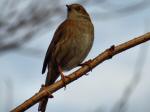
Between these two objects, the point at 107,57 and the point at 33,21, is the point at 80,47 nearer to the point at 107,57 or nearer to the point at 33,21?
the point at 33,21

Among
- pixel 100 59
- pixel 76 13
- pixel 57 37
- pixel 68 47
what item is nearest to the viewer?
pixel 100 59

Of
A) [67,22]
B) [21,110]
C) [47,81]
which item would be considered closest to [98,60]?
[21,110]

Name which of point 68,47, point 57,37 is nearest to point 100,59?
point 68,47

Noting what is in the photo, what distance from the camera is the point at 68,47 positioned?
5199 mm

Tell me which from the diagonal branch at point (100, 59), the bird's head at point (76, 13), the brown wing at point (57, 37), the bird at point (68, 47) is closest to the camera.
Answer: the diagonal branch at point (100, 59)

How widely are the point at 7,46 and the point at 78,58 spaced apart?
6.84 ft

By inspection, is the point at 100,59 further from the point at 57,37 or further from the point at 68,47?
the point at 57,37

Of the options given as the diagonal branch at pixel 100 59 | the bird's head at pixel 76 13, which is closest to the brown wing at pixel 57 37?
the bird's head at pixel 76 13

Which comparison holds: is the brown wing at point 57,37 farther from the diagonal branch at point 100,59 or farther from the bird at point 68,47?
the diagonal branch at point 100,59

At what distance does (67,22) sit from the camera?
560 centimetres

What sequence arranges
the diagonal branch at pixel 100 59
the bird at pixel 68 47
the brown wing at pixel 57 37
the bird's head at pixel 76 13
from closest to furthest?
the diagonal branch at pixel 100 59 → the bird at pixel 68 47 → the brown wing at pixel 57 37 → the bird's head at pixel 76 13

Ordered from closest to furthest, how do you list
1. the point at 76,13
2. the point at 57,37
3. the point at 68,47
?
the point at 68,47, the point at 57,37, the point at 76,13

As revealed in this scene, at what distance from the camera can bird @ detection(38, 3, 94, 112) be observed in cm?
505

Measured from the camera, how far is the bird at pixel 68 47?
16.6ft
